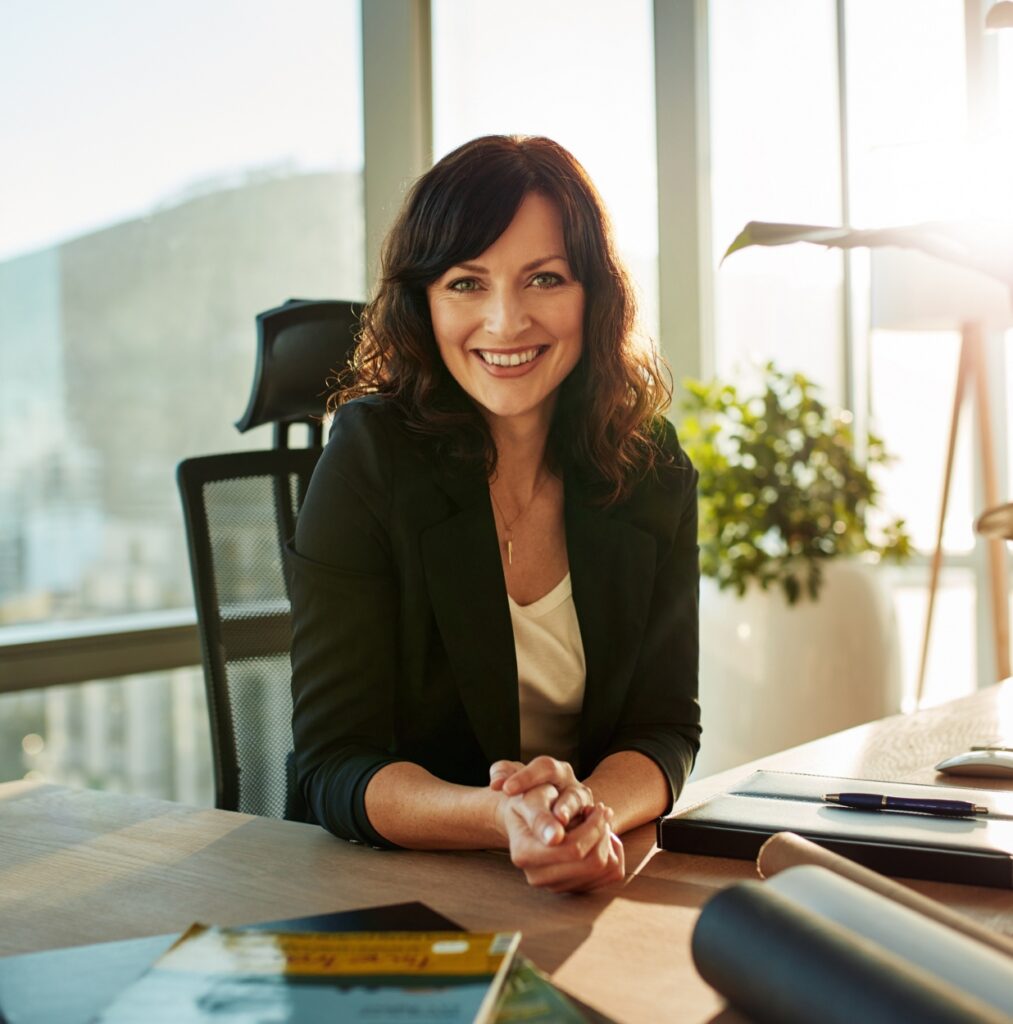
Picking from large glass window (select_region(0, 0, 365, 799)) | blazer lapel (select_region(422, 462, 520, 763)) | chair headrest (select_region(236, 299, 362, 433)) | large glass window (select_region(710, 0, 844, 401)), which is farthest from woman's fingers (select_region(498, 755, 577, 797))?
large glass window (select_region(710, 0, 844, 401))

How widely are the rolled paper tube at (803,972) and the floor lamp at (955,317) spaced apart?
9.59 ft

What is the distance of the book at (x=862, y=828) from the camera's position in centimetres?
89

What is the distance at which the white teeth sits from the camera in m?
1.44

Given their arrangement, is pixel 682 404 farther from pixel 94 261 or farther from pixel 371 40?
pixel 94 261

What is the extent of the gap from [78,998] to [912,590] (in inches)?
167

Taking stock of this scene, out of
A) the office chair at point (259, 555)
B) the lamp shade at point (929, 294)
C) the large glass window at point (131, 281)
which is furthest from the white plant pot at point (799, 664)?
the office chair at point (259, 555)

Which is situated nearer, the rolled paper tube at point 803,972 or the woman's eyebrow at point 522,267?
the rolled paper tube at point 803,972

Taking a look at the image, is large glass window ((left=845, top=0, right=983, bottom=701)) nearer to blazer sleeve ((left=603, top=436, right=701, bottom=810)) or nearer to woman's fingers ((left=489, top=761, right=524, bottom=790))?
blazer sleeve ((left=603, top=436, right=701, bottom=810))

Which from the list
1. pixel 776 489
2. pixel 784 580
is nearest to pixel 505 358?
pixel 784 580

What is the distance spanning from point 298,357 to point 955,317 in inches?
92.3

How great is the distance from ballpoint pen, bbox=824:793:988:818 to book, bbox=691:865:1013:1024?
0.31 m

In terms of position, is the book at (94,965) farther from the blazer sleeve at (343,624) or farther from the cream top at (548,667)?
the cream top at (548,667)

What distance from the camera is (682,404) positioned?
3438 mm

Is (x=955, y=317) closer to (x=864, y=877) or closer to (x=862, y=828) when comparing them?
(x=862, y=828)
